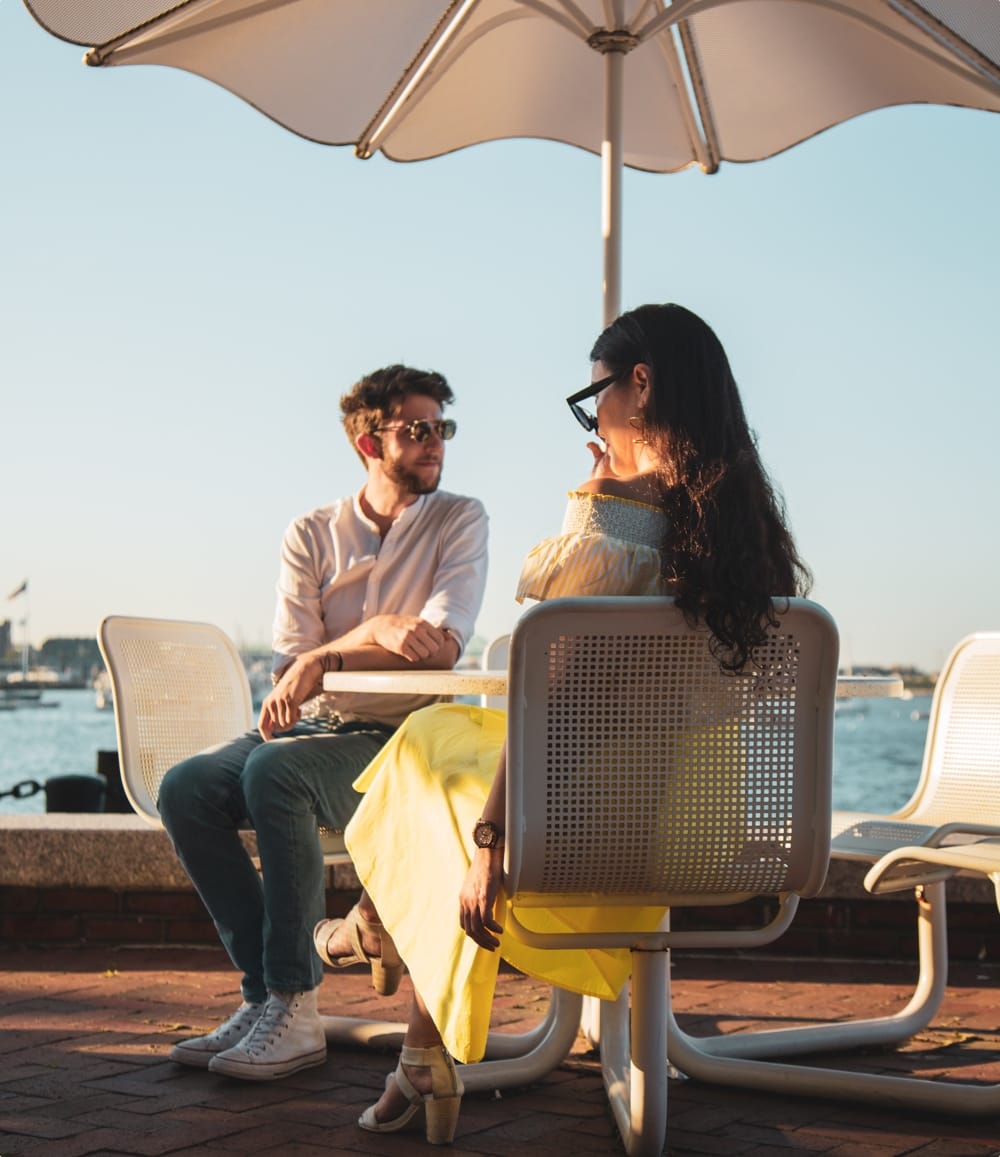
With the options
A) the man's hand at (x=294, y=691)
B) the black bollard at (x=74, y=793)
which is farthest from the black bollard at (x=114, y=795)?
the man's hand at (x=294, y=691)

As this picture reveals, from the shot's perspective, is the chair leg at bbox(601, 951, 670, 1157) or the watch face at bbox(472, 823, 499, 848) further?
the chair leg at bbox(601, 951, 670, 1157)

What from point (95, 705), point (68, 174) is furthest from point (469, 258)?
point (95, 705)

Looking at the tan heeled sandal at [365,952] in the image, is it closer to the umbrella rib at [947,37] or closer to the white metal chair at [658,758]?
the white metal chair at [658,758]

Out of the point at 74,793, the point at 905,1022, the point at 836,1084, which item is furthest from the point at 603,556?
the point at 74,793

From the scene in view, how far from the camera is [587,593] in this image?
7.67 feet

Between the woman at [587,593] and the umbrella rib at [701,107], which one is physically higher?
the umbrella rib at [701,107]

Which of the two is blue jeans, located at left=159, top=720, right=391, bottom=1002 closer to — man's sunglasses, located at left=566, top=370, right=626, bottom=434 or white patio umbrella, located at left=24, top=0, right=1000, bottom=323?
man's sunglasses, located at left=566, top=370, right=626, bottom=434

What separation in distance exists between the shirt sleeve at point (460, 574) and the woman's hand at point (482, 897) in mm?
1096

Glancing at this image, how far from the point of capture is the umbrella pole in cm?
355

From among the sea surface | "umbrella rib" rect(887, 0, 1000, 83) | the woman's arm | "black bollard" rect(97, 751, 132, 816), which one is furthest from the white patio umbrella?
the sea surface

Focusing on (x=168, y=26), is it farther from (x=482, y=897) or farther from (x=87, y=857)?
(x=482, y=897)

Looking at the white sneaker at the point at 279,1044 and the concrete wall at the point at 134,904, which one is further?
the concrete wall at the point at 134,904

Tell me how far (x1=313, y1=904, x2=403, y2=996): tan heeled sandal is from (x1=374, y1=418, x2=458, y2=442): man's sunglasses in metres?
1.18

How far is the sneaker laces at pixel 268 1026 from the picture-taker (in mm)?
3053
